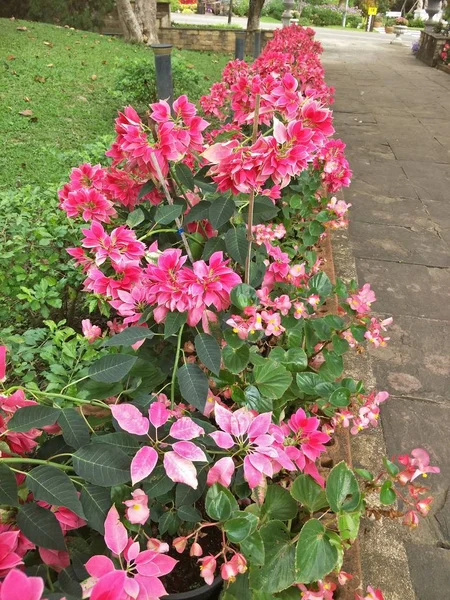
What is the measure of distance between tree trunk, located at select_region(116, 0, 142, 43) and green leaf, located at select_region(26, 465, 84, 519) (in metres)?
11.0

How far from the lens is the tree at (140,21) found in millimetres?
9875

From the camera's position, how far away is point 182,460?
78 centimetres

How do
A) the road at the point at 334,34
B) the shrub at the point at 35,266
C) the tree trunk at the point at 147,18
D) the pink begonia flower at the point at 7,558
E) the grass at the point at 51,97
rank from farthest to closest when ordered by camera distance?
the road at the point at 334,34 < the tree trunk at the point at 147,18 < the grass at the point at 51,97 < the shrub at the point at 35,266 < the pink begonia flower at the point at 7,558

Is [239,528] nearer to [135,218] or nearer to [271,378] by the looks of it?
[271,378]

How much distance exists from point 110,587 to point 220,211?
2.77 feet

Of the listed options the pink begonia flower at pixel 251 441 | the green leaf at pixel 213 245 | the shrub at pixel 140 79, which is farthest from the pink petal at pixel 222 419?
the shrub at pixel 140 79

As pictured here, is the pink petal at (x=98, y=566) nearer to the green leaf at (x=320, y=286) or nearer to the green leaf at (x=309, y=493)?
the green leaf at (x=309, y=493)

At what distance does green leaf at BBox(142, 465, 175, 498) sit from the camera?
2.76ft

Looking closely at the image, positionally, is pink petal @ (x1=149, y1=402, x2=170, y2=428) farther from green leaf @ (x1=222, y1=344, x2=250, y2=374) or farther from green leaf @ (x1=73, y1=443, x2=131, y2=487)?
green leaf @ (x1=222, y1=344, x2=250, y2=374)

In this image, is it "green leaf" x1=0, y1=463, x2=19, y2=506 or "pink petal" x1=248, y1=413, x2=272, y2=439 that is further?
"pink petal" x1=248, y1=413, x2=272, y2=439

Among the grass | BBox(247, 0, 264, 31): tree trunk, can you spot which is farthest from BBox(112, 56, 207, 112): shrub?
BBox(247, 0, 264, 31): tree trunk

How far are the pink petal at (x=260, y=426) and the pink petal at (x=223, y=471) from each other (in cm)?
6

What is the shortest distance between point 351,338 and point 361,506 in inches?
22.4

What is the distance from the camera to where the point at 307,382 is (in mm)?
1161
